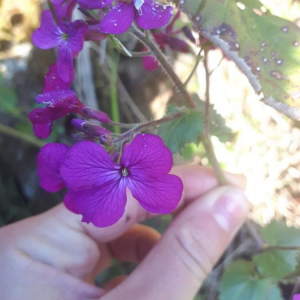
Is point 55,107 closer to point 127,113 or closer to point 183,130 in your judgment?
point 183,130

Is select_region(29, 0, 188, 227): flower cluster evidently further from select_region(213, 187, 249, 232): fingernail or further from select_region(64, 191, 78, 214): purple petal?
select_region(213, 187, 249, 232): fingernail

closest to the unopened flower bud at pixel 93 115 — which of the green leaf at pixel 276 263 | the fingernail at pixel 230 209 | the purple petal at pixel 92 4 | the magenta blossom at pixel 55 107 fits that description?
the magenta blossom at pixel 55 107

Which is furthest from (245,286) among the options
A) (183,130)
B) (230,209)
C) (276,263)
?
(183,130)

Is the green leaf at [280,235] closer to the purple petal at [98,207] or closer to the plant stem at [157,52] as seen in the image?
the plant stem at [157,52]

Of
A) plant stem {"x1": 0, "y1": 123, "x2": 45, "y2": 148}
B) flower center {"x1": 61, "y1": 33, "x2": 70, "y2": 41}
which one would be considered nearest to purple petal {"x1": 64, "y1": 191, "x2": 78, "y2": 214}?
flower center {"x1": 61, "y1": 33, "x2": 70, "y2": 41}

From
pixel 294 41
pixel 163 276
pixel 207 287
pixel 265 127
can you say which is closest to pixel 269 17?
pixel 294 41
